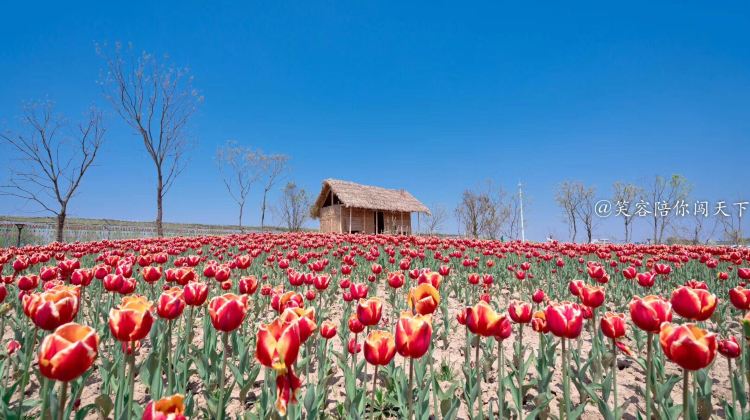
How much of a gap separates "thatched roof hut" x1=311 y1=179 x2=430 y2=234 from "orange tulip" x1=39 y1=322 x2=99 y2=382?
27.2 meters

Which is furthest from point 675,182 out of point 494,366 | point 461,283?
point 494,366

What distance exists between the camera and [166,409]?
119 cm

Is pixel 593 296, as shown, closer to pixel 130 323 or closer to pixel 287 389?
pixel 287 389

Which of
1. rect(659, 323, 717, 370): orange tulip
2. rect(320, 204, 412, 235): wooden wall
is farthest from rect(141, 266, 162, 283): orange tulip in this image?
rect(320, 204, 412, 235): wooden wall

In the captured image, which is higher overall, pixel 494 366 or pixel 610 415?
pixel 610 415

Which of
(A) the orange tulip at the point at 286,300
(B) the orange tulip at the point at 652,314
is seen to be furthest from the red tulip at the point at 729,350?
(A) the orange tulip at the point at 286,300

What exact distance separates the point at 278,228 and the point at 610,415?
59.7m

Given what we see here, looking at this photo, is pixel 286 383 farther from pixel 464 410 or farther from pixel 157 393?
pixel 464 410

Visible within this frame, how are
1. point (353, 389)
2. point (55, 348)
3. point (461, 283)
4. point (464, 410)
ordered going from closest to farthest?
point (55, 348), point (353, 389), point (464, 410), point (461, 283)

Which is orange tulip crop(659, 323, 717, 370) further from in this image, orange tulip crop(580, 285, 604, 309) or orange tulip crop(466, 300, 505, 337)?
orange tulip crop(580, 285, 604, 309)

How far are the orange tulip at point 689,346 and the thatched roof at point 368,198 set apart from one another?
89.0 feet

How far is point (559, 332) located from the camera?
2.11 metres

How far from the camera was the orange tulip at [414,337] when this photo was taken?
1.67 meters

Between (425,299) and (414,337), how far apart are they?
0.54 meters
